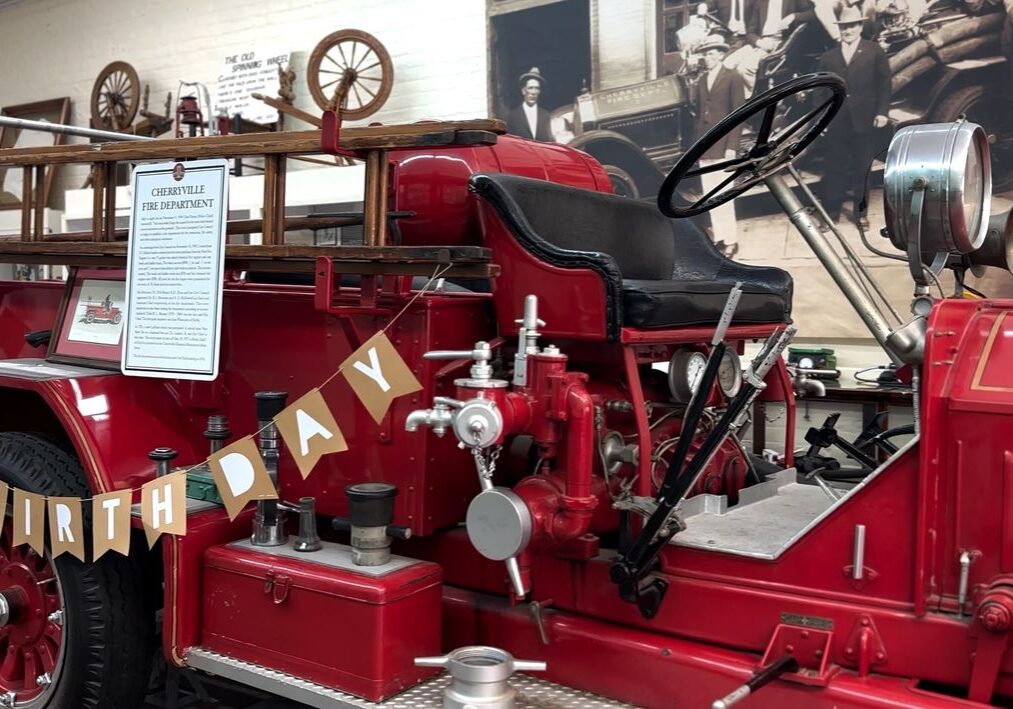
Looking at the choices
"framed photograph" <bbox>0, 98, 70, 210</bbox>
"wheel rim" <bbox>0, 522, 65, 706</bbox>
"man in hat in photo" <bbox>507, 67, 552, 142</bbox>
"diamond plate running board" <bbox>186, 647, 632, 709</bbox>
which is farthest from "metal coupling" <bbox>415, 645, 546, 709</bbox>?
"framed photograph" <bbox>0, 98, 70, 210</bbox>

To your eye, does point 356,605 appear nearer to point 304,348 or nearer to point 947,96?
point 304,348

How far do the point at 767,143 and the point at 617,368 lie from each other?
0.72 m

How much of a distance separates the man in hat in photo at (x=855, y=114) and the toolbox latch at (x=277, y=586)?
3.82m

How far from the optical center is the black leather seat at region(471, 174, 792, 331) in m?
2.27

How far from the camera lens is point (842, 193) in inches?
202

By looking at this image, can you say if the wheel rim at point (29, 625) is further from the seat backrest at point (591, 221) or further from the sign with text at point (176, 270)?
the seat backrest at point (591, 221)

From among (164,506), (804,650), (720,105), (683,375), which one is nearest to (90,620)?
(164,506)

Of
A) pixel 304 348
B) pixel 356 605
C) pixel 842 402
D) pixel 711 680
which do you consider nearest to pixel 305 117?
pixel 842 402

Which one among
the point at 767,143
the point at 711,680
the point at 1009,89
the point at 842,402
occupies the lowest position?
the point at 711,680

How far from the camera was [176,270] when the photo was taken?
2543mm

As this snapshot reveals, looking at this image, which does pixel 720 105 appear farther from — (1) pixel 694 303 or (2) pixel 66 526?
(2) pixel 66 526

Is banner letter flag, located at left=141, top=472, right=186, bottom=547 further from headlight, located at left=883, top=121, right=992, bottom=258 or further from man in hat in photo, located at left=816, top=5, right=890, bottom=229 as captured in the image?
man in hat in photo, located at left=816, top=5, right=890, bottom=229

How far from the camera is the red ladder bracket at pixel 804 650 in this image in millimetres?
1915

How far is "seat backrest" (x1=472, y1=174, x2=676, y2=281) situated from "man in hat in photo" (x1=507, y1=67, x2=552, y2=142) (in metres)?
2.99
